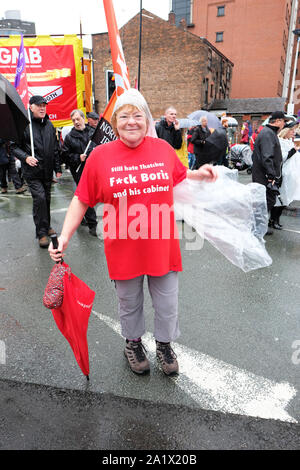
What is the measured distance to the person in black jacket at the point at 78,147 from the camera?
18.7 feet

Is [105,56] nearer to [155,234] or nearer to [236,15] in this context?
[236,15]

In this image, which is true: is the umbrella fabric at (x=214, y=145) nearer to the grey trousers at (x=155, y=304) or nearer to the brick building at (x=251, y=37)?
the grey trousers at (x=155, y=304)

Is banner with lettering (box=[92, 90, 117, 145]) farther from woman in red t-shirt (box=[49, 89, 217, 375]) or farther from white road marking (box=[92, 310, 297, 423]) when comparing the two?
white road marking (box=[92, 310, 297, 423])

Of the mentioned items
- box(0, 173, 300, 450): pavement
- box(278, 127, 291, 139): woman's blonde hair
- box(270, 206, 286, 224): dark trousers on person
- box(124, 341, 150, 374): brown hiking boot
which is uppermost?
box(278, 127, 291, 139): woman's blonde hair

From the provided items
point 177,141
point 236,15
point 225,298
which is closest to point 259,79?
point 236,15

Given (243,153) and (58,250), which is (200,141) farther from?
(243,153)

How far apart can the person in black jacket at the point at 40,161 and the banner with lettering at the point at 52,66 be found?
429cm

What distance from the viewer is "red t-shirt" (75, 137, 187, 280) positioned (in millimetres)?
2023

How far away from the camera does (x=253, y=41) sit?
41250 millimetres

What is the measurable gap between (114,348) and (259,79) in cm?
4615

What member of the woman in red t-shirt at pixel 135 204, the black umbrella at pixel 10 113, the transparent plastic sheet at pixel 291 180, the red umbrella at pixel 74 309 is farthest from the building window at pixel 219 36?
the red umbrella at pixel 74 309

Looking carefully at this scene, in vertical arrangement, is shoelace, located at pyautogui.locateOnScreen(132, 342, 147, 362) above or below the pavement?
above

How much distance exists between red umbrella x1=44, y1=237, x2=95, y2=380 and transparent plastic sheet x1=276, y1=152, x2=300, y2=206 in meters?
5.13

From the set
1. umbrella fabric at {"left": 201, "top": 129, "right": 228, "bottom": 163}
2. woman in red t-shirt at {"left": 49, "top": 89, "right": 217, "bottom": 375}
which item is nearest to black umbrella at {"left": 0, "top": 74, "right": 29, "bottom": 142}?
woman in red t-shirt at {"left": 49, "top": 89, "right": 217, "bottom": 375}
